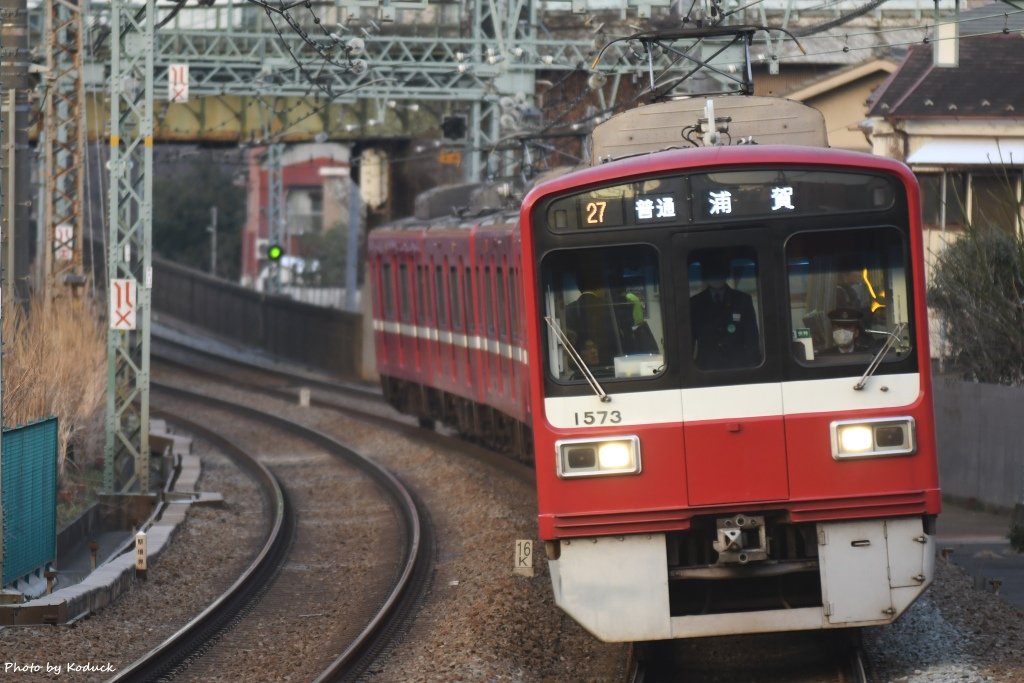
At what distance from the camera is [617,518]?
827 cm

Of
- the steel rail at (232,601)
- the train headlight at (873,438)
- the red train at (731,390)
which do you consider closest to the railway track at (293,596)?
the steel rail at (232,601)

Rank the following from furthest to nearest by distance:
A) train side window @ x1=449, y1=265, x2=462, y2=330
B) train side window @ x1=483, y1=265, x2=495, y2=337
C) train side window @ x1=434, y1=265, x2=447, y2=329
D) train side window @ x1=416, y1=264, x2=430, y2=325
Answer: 1. train side window @ x1=416, y1=264, x2=430, y2=325
2. train side window @ x1=434, y1=265, x2=447, y2=329
3. train side window @ x1=449, y1=265, x2=462, y2=330
4. train side window @ x1=483, y1=265, x2=495, y2=337

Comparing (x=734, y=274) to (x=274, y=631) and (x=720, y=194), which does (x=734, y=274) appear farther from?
(x=274, y=631)

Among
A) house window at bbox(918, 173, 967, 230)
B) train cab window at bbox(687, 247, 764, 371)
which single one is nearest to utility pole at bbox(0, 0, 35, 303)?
train cab window at bbox(687, 247, 764, 371)

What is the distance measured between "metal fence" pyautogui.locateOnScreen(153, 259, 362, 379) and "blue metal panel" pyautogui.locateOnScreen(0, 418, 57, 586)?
2118cm

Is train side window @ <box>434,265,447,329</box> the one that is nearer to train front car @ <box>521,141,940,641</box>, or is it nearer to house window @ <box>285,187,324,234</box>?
train front car @ <box>521,141,940,641</box>

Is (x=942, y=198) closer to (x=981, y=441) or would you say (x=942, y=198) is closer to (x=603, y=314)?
(x=981, y=441)

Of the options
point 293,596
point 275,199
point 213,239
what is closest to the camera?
point 293,596

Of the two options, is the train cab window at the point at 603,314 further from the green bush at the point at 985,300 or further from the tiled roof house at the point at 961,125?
the tiled roof house at the point at 961,125

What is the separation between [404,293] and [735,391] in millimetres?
13567

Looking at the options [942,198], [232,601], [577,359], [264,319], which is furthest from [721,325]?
[264,319]

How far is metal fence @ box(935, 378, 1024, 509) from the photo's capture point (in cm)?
1523

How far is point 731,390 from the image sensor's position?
829cm

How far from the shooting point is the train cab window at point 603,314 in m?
8.40
